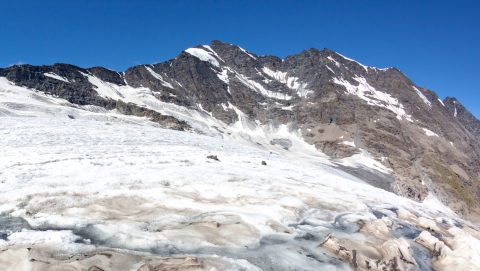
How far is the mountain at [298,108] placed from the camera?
8494cm

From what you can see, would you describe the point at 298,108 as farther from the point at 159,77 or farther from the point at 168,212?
the point at 168,212

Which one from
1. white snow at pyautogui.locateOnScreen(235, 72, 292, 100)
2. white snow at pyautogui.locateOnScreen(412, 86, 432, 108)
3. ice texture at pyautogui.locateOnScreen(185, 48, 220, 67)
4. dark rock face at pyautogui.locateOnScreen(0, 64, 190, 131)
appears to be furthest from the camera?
ice texture at pyautogui.locateOnScreen(185, 48, 220, 67)

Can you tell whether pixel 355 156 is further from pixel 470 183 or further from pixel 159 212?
pixel 159 212

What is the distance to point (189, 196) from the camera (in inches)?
274

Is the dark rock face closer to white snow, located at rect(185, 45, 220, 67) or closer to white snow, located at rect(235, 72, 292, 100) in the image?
white snow, located at rect(235, 72, 292, 100)

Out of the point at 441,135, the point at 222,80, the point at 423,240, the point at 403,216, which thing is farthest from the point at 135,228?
the point at 441,135

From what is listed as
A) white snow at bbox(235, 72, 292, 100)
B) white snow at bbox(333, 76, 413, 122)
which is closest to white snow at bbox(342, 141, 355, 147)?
white snow at bbox(333, 76, 413, 122)

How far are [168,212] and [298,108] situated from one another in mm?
135949

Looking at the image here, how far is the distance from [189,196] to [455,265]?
621cm

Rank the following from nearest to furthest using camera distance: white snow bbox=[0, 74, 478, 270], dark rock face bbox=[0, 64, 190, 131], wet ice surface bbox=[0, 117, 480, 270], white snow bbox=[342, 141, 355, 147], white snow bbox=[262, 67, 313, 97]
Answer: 1. wet ice surface bbox=[0, 117, 480, 270]
2. white snow bbox=[0, 74, 478, 270]
3. dark rock face bbox=[0, 64, 190, 131]
4. white snow bbox=[342, 141, 355, 147]
5. white snow bbox=[262, 67, 313, 97]

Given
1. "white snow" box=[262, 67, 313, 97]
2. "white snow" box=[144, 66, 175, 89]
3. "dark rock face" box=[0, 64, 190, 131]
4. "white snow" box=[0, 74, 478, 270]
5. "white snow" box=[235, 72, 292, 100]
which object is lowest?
"white snow" box=[0, 74, 478, 270]

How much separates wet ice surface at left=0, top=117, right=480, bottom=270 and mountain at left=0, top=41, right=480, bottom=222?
2276 inches

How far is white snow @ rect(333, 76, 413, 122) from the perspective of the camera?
450 ft

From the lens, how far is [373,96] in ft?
481
